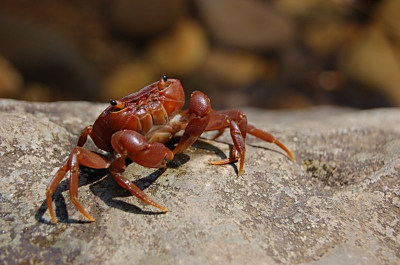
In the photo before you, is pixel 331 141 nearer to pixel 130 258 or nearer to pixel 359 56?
pixel 130 258

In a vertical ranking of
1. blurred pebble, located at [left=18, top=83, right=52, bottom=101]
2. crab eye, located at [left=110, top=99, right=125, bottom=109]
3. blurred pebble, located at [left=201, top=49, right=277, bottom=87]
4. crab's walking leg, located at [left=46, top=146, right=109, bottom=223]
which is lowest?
blurred pebble, located at [left=18, top=83, right=52, bottom=101]

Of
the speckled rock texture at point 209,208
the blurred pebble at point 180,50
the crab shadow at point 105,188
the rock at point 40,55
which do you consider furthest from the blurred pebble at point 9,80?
the crab shadow at point 105,188

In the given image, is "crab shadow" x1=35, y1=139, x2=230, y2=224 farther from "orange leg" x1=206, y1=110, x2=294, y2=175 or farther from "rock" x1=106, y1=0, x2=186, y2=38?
"rock" x1=106, y1=0, x2=186, y2=38

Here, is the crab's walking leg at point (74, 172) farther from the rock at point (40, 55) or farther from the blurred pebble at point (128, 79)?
the blurred pebble at point (128, 79)

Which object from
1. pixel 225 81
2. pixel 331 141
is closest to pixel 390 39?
pixel 225 81

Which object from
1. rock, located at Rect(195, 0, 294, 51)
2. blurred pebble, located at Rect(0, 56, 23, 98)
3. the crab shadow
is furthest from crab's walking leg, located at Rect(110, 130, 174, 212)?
rock, located at Rect(195, 0, 294, 51)

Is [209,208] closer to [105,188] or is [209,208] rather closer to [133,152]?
[133,152]
